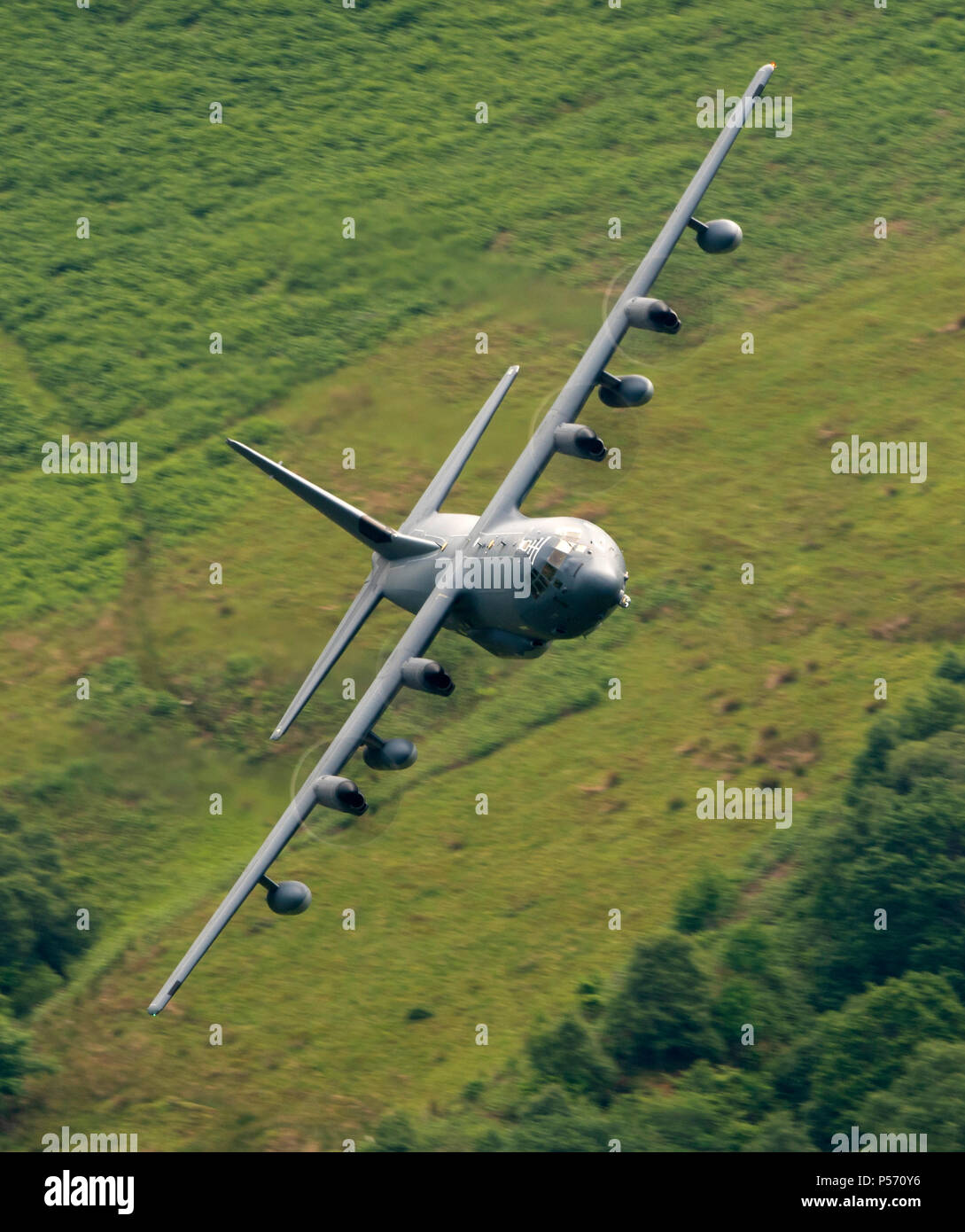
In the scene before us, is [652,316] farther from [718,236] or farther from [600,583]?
[600,583]

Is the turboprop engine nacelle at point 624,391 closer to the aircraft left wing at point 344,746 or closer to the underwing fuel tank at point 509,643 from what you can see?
the underwing fuel tank at point 509,643

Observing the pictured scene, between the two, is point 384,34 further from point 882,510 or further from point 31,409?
point 882,510

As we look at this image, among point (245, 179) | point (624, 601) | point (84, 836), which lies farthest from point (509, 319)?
point (624, 601)

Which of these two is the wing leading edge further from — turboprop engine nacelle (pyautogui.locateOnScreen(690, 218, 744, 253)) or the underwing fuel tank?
the underwing fuel tank

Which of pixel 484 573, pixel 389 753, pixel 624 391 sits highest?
pixel 624 391

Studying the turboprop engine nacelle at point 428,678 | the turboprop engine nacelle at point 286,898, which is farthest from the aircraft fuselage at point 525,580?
the turboprop engine nacelle at point 286,898

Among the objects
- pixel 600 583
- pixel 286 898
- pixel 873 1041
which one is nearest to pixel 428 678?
pixel 600 583
